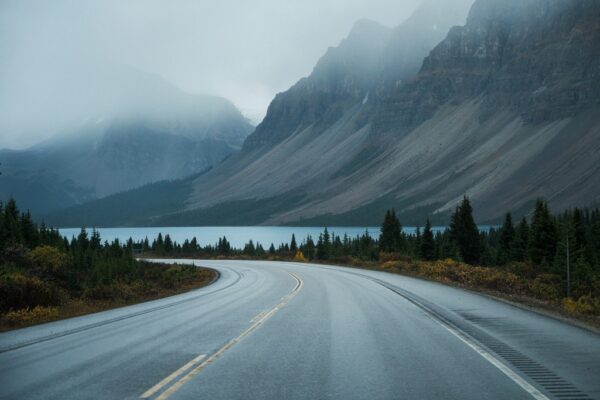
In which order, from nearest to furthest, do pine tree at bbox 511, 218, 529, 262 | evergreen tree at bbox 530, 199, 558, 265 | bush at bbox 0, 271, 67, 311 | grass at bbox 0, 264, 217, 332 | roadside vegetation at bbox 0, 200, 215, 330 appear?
grass at bbox 0, 264, 217, 332, roadside vegetation at bbox 0, 200, 215, 330, bush at bbox 0, 271, 67, 311, evergreen tree at bbox 530, 199, 558, 265, pine tree at bbox 511, 218, 529, 262

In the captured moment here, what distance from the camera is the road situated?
25.8 feet

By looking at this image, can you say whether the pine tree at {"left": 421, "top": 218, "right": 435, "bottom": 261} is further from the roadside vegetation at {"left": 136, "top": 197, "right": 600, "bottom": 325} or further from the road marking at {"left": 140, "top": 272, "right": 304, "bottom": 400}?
the road marking at {"left": 140, "top": 272, "right": 304, "bottom": 400}

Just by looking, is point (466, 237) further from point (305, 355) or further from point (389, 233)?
point (305, 355)

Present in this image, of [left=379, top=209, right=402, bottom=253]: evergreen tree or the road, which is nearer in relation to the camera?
the road

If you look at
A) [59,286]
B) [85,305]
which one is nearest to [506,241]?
[59,286]

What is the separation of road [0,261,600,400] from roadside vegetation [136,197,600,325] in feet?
15.7

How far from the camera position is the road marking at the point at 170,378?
303 inches

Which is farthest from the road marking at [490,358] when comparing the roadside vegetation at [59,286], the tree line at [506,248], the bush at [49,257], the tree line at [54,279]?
the bush at [49,257]

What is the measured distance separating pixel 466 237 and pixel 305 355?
64.7 metres

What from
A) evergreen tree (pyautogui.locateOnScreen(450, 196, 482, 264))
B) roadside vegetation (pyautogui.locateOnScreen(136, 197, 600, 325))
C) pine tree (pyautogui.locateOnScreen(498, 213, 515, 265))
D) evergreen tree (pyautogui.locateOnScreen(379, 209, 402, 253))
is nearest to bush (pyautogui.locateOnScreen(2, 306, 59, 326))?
roadside vegetation (pyautogui.locateOnScreen(136, 197, 600, 325))

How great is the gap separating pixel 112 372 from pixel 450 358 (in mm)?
5616

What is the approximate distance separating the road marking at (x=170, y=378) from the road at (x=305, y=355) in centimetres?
3

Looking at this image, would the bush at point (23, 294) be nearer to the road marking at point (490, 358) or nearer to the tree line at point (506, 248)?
the road marking at point (490, 358)

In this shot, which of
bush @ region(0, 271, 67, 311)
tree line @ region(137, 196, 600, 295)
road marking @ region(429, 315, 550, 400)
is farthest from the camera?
tree line @ region(137, 196, 600, 295)
